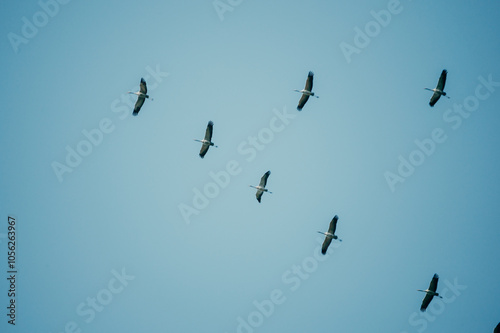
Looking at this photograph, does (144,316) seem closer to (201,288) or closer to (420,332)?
(201,288)

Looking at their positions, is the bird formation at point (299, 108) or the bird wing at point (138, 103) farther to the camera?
the bird wing at point (138, 103)

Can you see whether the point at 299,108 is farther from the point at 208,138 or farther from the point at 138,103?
the point at 138,103

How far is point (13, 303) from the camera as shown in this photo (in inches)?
1163

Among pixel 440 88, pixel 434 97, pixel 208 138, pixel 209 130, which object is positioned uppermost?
pixel 209 130

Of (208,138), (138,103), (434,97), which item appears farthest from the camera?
(434,97)

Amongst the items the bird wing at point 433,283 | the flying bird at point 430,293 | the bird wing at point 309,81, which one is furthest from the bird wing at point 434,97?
the flying bird at point 430,293

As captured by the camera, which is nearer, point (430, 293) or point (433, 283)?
point (433, 283)

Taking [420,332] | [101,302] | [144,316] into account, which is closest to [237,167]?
[101,302]

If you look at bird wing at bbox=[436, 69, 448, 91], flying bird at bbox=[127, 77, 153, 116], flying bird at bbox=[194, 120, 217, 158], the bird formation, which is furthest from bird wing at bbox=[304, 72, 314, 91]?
flying bird at bbox=[127, 77, 153, 116]

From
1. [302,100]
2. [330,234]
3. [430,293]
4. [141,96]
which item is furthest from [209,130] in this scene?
[430,293]

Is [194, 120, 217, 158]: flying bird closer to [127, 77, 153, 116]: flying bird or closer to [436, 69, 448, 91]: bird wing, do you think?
[127, 77, 153, 116]: flying bird

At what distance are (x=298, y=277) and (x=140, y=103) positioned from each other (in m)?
15.9

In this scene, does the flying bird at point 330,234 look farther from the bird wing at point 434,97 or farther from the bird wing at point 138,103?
the bird wing at point 138,103

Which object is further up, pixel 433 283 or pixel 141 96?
pixel 141 96
